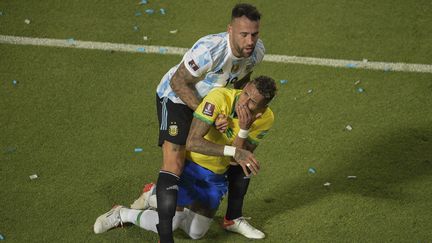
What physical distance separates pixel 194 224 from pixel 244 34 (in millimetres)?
1563

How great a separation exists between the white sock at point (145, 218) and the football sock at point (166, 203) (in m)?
0.26

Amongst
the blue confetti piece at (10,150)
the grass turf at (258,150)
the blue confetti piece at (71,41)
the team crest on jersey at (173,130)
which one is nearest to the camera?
the team crest on jersey at (173,130)

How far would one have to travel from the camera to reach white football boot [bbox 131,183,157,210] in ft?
19.0

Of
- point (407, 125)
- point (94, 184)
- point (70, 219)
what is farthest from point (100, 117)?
point (407, 125)

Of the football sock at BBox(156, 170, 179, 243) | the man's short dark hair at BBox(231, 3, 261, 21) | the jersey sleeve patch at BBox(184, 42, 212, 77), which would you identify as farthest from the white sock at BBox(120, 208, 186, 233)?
the man's short dark hair at BBox(231, 3, 261, 21)

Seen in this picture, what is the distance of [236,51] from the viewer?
5426 mm

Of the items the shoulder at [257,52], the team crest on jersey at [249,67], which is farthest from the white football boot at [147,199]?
the shoulder at [257,52]

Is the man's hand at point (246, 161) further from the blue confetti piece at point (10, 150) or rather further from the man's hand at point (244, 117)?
the blue confetti piece at point (10, 150)

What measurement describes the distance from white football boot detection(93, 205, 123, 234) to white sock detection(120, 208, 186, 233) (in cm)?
4

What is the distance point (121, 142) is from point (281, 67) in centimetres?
209

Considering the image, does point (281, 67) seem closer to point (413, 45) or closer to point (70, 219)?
point (413, 45)

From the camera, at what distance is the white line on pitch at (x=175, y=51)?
7867 mm

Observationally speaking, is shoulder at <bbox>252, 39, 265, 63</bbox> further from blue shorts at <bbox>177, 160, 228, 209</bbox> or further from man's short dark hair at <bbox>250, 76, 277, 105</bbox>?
blue shorts at <bbox>177, 160, 228, 209</bbox>

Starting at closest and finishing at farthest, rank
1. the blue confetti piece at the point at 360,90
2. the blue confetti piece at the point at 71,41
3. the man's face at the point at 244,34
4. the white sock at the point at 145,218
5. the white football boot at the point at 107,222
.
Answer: the man's face at the point at 244,34, the white sock at the point at 145,218, the white football boot at the point at 107,222, the blue confetti piece at the point at 360,90, the blue confetti piece at the point at 71,41
